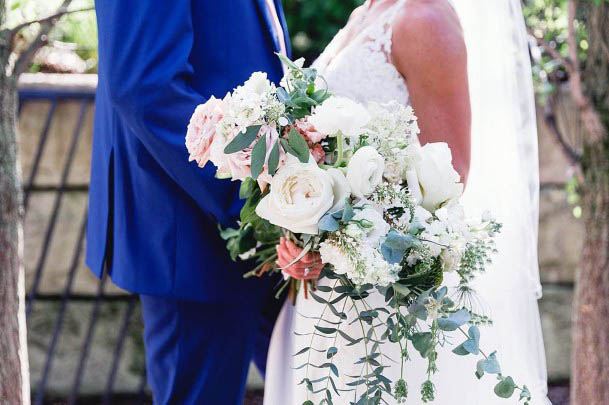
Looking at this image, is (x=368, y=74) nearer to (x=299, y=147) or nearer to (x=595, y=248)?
(x=299, y=147)

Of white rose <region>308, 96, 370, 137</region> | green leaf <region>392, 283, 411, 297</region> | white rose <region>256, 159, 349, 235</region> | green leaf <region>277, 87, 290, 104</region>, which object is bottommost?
green leaf <region>392, 283, 411, 297</region>

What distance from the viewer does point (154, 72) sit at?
2.47m

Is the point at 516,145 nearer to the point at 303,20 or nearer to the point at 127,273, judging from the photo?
the point at 127,273

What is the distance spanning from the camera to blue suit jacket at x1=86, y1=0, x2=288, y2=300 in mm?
2484

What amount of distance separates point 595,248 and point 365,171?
1739 millimetres

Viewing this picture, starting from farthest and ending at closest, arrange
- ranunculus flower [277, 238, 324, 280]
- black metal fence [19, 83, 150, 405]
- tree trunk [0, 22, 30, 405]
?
Answer: black metal fence [19, 83, 150, 405] < tree trunk [0, 22, 30, 405] < ranunculus flower [277, 238, 324, 280]

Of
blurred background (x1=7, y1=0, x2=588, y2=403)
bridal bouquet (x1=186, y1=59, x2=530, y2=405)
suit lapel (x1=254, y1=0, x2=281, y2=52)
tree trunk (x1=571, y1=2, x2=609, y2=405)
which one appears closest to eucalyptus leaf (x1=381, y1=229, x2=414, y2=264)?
bridal bouquet (x1=186, y1=59, x2=530, y2=405)

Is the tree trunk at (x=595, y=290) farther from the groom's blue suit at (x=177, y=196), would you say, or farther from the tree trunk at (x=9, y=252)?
the tree trunk at (x=9, y=252)

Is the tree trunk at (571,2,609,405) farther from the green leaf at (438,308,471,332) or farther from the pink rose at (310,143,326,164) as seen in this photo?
the pink rose at (310,143,326,164)

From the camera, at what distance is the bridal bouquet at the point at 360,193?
202cm

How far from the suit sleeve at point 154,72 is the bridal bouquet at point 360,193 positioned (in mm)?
375

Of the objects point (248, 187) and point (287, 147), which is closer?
point (287, 147)

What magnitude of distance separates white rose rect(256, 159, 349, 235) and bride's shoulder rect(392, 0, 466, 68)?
55cm

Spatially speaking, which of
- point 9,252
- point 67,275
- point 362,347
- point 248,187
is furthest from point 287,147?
point 67,275
